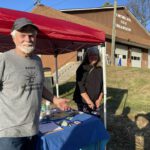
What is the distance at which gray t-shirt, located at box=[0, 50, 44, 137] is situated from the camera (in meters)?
2.97

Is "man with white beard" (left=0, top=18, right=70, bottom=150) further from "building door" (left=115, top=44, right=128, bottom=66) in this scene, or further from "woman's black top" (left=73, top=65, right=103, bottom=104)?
"building door" (left=115, top=44, right=128, bottom=66)

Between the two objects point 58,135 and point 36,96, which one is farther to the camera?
point 58,135

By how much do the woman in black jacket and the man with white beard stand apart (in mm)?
2371

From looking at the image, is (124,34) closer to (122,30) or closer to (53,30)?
(122,30)

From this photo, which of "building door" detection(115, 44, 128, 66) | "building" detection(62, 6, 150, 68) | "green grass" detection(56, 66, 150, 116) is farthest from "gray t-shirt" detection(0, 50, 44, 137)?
"building door" detection(115, 44, 128, 66)

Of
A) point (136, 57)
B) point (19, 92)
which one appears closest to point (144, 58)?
point (136, 57)

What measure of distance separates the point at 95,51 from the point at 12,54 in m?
2.56

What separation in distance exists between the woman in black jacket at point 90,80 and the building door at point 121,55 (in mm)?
24724

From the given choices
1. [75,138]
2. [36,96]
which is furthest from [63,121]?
[36,96]

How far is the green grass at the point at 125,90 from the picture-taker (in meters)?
10.4

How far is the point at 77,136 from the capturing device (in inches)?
164

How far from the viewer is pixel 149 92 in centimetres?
1292

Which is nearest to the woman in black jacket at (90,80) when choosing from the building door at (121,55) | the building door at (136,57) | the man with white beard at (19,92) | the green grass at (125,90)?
the man with white beard at (19,92)

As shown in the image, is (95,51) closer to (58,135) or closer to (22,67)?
(58,135)
